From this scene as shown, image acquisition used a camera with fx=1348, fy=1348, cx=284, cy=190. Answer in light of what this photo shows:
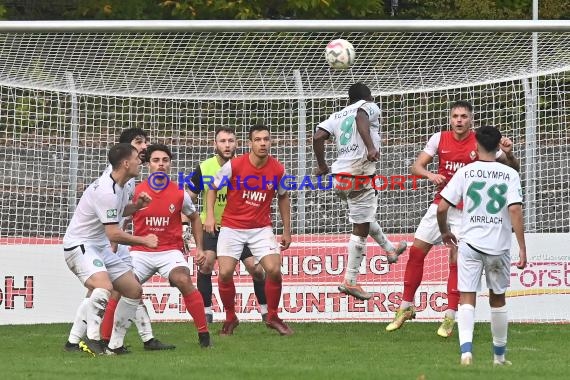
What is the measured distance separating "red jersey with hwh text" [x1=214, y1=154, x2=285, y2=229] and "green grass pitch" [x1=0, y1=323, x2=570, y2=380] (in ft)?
3.94

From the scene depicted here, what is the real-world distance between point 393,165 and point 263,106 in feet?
5.81

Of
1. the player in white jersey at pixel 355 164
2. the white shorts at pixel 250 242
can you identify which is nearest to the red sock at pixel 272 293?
the white shorts at pixel 250 242

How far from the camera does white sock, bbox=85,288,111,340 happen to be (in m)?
11.8

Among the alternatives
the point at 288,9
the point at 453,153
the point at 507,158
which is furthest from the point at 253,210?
the point at 288,9

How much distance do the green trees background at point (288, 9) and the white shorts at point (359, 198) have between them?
1000cm

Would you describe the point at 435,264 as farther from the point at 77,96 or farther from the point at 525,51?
the point at 77,96

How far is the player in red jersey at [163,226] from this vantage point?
1248 cm

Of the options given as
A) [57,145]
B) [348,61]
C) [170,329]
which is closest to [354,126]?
[348,61]

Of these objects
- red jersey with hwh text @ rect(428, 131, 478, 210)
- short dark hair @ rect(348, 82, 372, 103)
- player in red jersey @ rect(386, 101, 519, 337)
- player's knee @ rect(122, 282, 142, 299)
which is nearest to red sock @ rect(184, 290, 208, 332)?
player's knee @ rect(122, 282, 142, 299)

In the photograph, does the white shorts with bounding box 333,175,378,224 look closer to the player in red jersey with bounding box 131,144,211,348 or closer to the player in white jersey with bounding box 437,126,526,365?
the player in red jersey with bounding box 131,144,211,348

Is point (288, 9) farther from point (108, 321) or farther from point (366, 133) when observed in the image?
point (108, 321)

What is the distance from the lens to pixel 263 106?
1664 cm

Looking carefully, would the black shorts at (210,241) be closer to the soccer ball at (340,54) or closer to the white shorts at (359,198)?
the white shorts at (359,198)

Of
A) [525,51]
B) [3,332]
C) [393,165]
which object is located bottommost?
[3,332]
